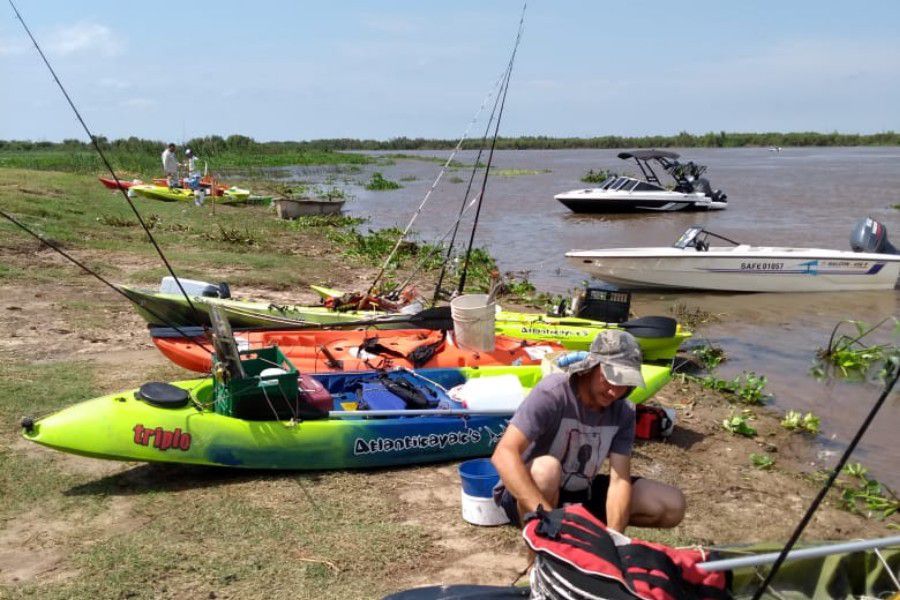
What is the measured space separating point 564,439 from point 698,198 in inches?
915

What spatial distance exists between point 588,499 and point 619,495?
22 centimetres

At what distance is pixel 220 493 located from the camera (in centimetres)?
527

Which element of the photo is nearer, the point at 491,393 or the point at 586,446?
the point at 586,446

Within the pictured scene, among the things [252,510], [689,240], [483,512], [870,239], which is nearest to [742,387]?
[483,512]

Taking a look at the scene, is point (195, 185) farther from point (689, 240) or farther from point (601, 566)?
point (601, 566)

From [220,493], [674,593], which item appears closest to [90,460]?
[220,493]

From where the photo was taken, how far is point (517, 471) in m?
3.52

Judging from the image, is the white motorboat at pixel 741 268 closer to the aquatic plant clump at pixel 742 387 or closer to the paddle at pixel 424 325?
the paddle at pixel 424 325

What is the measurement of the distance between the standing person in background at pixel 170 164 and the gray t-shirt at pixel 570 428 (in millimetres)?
21764

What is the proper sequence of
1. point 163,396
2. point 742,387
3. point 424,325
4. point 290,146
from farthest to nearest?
point 290,146 → point 742,387 → point 424,325 → point 163,396

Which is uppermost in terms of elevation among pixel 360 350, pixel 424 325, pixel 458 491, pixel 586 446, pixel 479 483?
pixel 586 446

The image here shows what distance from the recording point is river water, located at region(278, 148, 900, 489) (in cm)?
841

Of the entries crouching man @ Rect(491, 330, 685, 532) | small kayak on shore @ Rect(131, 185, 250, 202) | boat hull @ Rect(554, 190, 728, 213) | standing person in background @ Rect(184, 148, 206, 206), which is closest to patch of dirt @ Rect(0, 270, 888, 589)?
crouching man @ Rect(491, 330, 685, 532)

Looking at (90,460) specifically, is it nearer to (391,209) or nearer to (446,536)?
(446,536)
